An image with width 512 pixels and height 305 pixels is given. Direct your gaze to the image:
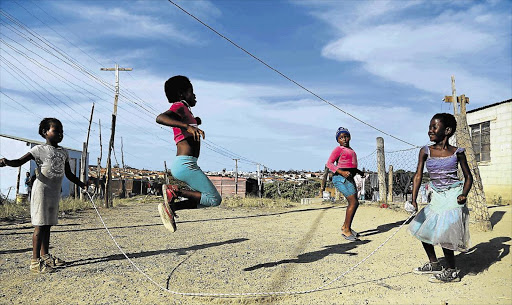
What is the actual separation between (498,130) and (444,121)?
14800 millimetres

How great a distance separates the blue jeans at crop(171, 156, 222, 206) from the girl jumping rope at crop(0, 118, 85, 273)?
5.91ft

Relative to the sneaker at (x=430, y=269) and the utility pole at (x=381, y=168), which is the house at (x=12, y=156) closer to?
the utility pole at (x=381, y=168)

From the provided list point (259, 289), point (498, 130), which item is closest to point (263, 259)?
point (259, 289)

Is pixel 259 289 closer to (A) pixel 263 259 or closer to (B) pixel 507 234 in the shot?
(A) pixel 263 259

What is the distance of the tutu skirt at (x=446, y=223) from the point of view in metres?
4.43

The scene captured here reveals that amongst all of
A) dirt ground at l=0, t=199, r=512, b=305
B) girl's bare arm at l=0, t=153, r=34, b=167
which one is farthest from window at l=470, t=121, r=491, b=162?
girl's bare arm at l=0, t=153, r=34, b=167

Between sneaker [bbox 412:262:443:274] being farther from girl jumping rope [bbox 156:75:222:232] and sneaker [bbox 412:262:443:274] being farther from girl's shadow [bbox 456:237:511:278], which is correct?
girl jumping rope [bbox 156:75:222:232]

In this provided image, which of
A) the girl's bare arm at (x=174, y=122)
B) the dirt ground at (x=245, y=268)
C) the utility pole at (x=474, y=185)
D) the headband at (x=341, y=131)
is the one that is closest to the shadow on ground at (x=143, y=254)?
the dirt ground at (x=245, y=268)

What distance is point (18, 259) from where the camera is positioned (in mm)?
5293

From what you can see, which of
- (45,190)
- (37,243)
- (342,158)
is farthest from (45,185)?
(342,158)

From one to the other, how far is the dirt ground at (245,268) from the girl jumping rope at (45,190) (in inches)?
9.9

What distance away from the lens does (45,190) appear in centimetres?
480

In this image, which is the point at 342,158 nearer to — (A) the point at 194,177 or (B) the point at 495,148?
(A) the point at 194,177

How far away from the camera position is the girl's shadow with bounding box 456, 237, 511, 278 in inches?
201
